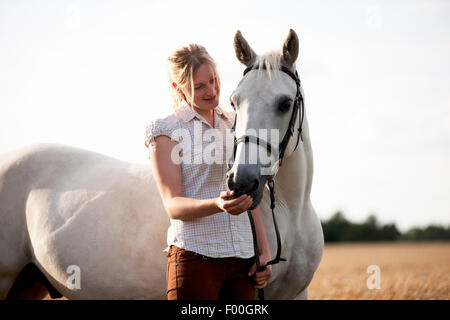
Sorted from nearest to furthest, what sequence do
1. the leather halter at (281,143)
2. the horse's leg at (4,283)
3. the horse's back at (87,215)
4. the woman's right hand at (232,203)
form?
the woman's right hand at (232,203) < the leather halter at (281,143) < the horse's back at (87,215) < the horse's leg at (4,283)

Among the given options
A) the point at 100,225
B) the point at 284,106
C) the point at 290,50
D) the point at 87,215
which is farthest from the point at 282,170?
the point at 87,215

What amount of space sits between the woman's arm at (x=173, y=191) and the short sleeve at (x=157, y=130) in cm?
2

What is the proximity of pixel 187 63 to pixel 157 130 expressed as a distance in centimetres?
49

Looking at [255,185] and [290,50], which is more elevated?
[290,50]

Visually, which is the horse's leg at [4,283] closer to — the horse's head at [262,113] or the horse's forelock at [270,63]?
the horse's head at [262,113]

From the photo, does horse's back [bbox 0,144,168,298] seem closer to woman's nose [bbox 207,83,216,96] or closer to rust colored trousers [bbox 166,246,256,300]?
rust colored trousers [bbox 166,246,256,300]

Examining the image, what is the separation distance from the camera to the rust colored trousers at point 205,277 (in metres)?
2.54

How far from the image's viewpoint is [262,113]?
9.00 ft

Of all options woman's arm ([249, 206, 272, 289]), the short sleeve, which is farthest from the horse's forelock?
woman's arm ([249, 206, 272, 289])

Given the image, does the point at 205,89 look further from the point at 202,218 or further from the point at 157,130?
the point at 202,218

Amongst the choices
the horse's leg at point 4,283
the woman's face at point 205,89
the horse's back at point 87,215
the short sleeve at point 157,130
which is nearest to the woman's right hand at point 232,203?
the short sleeve at point 157,130

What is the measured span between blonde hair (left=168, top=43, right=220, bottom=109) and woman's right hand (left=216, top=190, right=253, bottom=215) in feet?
2.58
